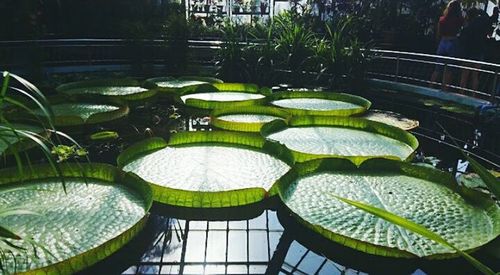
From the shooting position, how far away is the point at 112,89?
5.52 m

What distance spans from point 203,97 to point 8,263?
3.69 meters

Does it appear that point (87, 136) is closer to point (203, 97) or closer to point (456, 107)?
point (203, 97)

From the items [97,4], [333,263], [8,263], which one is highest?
[97,4]

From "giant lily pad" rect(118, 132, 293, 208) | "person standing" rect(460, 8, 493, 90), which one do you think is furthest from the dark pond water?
"person standing" rect(460, 8, 493, 90)

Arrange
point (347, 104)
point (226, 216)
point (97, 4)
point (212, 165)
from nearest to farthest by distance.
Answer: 1. point (226, 216)
2. point (212, 165)
3. point (347, 104)
4. point (97, 4)

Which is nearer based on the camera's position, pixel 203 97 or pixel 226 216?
pixel 226 216

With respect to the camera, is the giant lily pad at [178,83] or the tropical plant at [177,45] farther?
the tropical plant at [177,45]

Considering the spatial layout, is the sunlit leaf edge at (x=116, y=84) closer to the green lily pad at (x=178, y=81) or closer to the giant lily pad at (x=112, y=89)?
the giant lily pad at (x=112, y=89)

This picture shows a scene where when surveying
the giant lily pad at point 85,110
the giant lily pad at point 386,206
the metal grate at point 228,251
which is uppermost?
the giant lily pad at point 85,110

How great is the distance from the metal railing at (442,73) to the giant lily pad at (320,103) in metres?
1.31

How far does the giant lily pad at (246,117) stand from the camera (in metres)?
3.92

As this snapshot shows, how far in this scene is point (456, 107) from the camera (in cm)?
546

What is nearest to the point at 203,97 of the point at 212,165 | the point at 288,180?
the point at 212,165

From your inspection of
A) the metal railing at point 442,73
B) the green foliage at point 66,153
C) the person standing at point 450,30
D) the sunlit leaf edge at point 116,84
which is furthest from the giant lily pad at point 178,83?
the person standing at point 450,30
